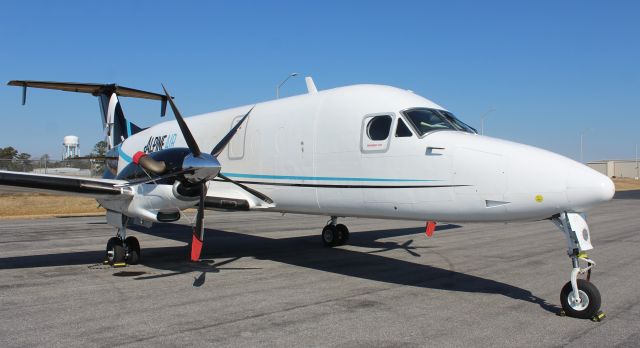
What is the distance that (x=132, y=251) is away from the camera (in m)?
11.6

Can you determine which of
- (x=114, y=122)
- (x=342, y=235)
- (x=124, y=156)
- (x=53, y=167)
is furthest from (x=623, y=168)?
(x=124, y=156)

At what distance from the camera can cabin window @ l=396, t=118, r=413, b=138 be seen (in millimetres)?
8531

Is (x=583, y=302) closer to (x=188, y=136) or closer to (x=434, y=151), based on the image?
(x=434, y=151)

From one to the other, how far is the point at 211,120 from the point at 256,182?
304 centimetres

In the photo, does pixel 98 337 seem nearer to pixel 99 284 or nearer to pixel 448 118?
pixel 99 284

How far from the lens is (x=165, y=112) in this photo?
1705cm

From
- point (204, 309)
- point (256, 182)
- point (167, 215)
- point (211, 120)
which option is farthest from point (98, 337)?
point (211, 120)

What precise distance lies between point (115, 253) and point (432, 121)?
7580 millimetres

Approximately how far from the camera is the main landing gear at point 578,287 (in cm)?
677

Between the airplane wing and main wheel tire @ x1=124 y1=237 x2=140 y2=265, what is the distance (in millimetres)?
1493

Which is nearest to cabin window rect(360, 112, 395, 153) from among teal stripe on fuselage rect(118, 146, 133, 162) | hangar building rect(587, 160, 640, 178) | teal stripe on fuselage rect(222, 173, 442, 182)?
teal stripe on fuselage rect(222, 173, 442, 182)

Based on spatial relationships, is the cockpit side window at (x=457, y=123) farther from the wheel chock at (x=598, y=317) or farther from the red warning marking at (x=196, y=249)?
the red warning marking at (x=196, y=249)

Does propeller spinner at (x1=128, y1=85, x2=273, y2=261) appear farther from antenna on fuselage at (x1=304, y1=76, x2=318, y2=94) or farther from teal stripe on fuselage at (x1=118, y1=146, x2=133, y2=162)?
teal stripe on fuselage at (x1=118, y1=146, x2=133, y2=162)

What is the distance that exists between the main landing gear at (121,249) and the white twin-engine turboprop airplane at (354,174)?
2 centimetres
